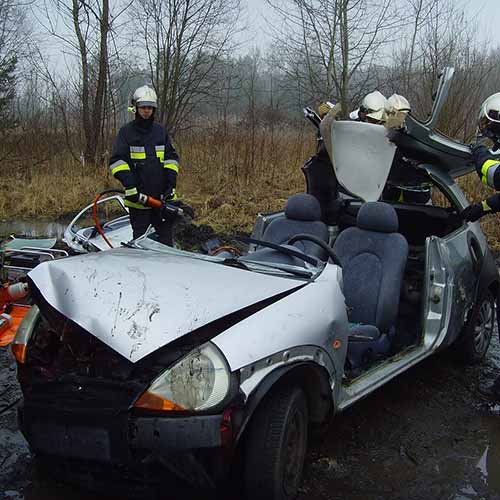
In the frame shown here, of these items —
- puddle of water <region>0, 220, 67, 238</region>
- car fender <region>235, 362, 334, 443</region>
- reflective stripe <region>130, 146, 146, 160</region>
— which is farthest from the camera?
puddle of water <region>0, 220, 67, 238</region>

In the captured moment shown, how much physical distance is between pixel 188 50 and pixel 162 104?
138 cm

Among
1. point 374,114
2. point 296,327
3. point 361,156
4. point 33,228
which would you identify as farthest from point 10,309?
point 33,228

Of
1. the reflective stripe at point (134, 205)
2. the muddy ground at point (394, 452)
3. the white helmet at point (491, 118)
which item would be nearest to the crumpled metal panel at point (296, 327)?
the muddy ground at point (394, 452)

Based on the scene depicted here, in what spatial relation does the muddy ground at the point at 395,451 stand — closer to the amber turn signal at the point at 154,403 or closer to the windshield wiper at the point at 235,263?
the amber turn signal at the point at 154,403

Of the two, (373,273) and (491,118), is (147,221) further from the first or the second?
(491,118)

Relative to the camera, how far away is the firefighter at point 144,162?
579cm

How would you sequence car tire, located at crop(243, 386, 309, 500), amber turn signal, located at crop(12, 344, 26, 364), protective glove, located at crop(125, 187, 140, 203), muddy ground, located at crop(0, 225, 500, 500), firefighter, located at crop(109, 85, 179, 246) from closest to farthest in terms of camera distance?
car tire, located at crop(243, 386, 309, 500)
amber turn signal, located at crop(12, 344, 26, 364)
muddy ground, located at crop(0, 225, 500, 500)
protective glove, located at crop(125, 187, 140, 203)
firefighter, located at crop(109, 85, 179, 246)

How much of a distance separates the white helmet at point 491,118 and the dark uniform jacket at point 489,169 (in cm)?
12

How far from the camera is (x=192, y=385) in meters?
2.24

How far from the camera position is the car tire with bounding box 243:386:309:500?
7.85ft

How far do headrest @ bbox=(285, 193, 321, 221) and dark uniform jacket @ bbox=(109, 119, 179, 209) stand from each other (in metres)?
2.04

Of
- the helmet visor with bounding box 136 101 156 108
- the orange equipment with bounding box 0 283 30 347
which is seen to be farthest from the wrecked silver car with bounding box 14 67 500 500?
the helmet visor with bounding box 136 101 156 108

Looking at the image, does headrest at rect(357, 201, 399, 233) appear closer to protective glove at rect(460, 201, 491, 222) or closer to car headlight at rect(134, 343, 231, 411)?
protective glove at rect(460, 201, 491, 222)

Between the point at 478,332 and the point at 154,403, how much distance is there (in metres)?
3.18
